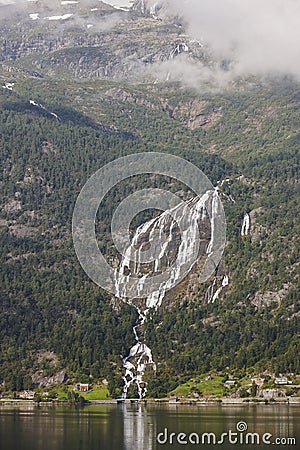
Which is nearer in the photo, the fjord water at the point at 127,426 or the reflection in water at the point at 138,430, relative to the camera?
the fjord water at the point at 127,426

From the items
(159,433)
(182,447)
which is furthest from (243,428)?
(182,447)

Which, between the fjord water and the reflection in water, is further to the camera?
the reflection in water

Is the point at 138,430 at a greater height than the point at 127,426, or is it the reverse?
the point at 127,426

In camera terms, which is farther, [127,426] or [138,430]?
[127,426]

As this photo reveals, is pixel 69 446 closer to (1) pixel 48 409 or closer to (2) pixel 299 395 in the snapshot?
(1) pixel 48 409
